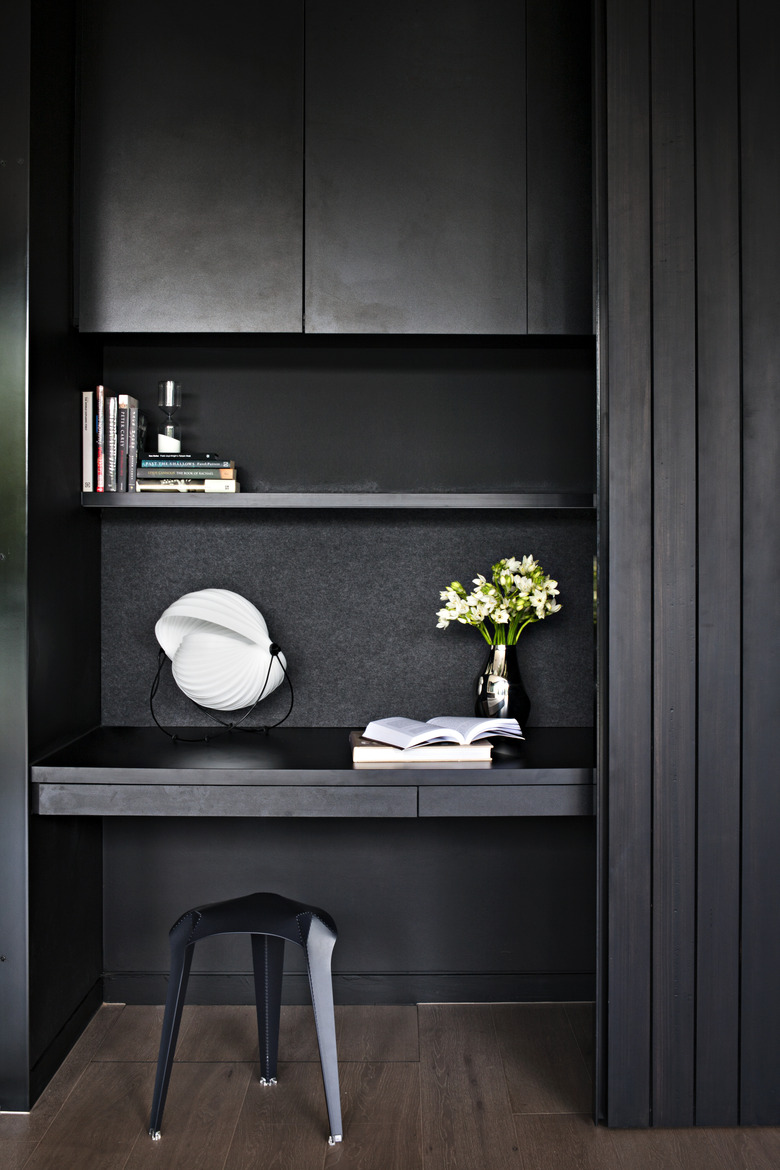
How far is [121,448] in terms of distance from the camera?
229 cm

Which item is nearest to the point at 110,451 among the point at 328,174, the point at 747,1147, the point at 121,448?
the point at 121,448

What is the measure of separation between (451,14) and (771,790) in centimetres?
196

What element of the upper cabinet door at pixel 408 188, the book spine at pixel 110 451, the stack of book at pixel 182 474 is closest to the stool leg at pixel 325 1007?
the stack of book at pixel 182 474

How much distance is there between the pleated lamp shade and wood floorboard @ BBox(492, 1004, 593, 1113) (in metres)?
1.08

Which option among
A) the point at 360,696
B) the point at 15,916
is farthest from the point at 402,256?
the point at 15,916

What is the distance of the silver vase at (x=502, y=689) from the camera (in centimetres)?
237

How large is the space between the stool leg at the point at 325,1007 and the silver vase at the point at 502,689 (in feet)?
2.46

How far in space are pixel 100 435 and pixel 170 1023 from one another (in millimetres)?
Answer: 1361

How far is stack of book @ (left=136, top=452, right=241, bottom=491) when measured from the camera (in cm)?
225

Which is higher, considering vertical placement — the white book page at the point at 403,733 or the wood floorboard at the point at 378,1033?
the white book page at the point at 403,733

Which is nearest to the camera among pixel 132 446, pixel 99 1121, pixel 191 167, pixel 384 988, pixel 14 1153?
pixel 14 1153

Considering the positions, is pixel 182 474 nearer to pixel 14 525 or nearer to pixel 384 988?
pixel 14 525

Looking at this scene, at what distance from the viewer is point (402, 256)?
2189 mm

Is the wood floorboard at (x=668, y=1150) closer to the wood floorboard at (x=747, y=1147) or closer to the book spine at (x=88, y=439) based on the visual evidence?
the wood floorboard at (x=747, y=1147)
